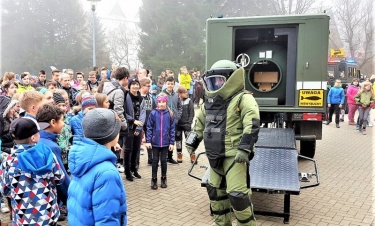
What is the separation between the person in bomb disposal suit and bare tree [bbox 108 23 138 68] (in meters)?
38.6

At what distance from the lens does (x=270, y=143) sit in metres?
6.40

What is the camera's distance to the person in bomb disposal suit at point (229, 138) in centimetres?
387

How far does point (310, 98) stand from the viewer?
281 inches

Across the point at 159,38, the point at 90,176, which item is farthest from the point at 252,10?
the point at 90,176

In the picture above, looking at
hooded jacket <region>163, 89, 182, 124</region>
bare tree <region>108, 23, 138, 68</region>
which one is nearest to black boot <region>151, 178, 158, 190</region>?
hooded jacket <region>163, 89, 182, 124</region>

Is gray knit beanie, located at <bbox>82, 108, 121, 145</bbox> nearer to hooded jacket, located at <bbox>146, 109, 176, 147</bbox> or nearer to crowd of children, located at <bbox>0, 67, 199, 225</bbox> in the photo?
crowd of children, located at <bbox>0, 67, 199, 225</bbox>

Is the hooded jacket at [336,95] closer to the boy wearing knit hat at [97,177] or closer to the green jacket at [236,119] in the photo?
the green jacket at [236,119]

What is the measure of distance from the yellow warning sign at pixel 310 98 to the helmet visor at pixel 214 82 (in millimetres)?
3471

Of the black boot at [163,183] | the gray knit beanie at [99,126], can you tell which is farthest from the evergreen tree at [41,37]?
the gray knit beanie at [99,126]

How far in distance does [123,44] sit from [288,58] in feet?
120

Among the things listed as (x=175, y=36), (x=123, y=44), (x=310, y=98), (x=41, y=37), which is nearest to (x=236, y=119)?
(x=310, y=98)

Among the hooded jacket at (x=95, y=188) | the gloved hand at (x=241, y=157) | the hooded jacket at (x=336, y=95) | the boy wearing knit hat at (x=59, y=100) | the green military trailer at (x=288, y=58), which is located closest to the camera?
the hooded jacket at (x=95, y=188)

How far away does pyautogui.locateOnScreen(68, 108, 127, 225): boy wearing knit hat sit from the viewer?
2.21 m

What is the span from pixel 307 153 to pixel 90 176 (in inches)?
282
